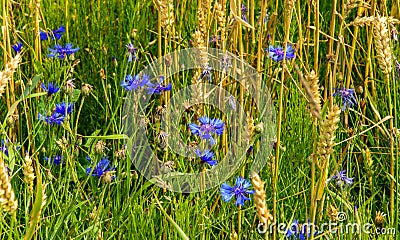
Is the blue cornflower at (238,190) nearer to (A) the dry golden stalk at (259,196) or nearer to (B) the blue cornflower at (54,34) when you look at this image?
(A) the dry golden stalk at (259,196)

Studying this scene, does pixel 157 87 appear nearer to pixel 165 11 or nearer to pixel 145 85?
pixel 145 85

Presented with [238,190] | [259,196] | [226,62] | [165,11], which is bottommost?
[238,190]

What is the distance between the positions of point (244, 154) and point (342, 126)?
19.8 inches

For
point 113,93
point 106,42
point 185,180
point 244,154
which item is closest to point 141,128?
point 185,180

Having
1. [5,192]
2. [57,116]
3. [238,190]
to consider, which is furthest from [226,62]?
[5,192]

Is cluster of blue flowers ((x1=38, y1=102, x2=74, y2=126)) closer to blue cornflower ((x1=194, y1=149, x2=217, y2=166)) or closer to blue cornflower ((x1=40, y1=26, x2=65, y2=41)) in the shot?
blue cornflower ((x1=194, y1=149, x2=217, y2=166))

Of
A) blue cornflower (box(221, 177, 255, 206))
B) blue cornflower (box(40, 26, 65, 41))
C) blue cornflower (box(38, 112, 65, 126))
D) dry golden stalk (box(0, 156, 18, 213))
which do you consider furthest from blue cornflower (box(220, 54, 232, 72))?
dry golden stalk (box(0, 156, 18, 213))

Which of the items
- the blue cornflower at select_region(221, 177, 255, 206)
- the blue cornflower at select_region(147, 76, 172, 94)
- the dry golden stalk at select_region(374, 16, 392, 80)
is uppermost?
the dry golden stalk at select_region(374, 16, 392, 80)

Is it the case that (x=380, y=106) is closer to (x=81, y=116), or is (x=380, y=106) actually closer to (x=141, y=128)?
(x=141, y=128)

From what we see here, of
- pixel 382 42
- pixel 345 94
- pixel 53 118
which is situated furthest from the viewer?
pixel 345 94

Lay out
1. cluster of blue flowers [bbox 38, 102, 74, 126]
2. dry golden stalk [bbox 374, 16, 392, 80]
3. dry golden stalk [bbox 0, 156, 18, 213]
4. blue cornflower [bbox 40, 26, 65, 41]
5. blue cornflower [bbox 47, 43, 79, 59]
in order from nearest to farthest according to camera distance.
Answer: dry golden stalk [bbox 0, 156, 18, 213] → dry golden stalk [bbox 374, 16, 392, 80] → cluster of blue flowers [bbox 38, 102, 74, 126] → blue cornflower [bbox 47, 43, 79, 59] → blue cornflower [bbox 40, 26, 65, 41]

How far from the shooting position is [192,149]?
1.48m

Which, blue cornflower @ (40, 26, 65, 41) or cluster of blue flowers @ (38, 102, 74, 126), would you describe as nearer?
cluster of blue flowers @ (38, 102, 74, 126)

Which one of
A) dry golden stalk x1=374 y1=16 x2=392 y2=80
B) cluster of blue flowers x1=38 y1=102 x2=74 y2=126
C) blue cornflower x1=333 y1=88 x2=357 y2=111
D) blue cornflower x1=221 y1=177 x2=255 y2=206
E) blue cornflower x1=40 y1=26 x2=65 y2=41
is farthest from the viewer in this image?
blue cornflower x1=40 y1=26 x2=65 y2=41
